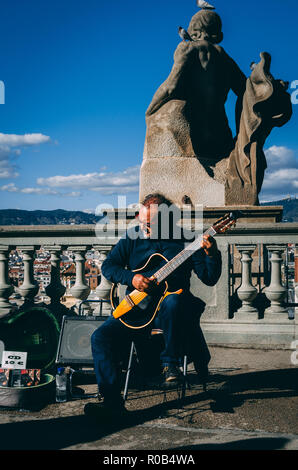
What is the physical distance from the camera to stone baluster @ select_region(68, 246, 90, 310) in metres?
5.59

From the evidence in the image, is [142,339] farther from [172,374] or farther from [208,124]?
[208,124]

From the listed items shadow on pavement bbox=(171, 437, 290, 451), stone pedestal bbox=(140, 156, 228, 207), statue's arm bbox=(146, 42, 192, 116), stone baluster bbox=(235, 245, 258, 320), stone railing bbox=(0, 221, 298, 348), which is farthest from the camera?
statue's arm bbox=(146, 42, 192, 116)

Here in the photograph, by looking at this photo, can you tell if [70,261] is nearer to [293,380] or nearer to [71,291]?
[71,291]

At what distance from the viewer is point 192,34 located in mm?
8633

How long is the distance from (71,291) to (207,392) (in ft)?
7.10

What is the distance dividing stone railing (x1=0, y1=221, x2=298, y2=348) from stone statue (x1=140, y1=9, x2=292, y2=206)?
231cm

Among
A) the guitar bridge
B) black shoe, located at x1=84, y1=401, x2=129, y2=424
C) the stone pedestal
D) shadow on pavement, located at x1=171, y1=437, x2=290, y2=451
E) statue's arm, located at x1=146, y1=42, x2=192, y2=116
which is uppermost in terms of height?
statue's arm, located at x1=146, y1=42, x2=192, y2=116

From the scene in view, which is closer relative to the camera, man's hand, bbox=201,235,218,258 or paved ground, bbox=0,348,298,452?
paved ground, bbox=0,348,298,452

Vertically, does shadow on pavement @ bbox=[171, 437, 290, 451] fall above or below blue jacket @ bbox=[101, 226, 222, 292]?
below

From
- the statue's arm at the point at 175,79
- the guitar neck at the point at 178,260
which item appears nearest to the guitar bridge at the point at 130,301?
the guitar neck at the point at 178,260

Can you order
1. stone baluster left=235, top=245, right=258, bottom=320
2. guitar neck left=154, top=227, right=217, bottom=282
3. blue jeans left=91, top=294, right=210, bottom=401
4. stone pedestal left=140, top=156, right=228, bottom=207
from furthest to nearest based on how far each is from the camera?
stone pedestal left=140, top=156, right=228, bottom=207, stone baluster left=235, top=245, right=258, bottom=320, guitar neck left=154, top=227, right=217, bottom=282, blue jeans left=91, top=294, right=210, bottom=401

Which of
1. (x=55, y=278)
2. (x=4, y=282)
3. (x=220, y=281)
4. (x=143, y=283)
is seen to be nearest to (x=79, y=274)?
(x=55, y=278)

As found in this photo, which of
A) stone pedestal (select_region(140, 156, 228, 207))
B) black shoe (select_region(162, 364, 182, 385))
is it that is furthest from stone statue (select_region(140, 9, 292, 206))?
black shoe (select_region(162, 364, 182, 385))

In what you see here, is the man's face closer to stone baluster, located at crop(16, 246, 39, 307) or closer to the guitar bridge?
the guitar bridge
